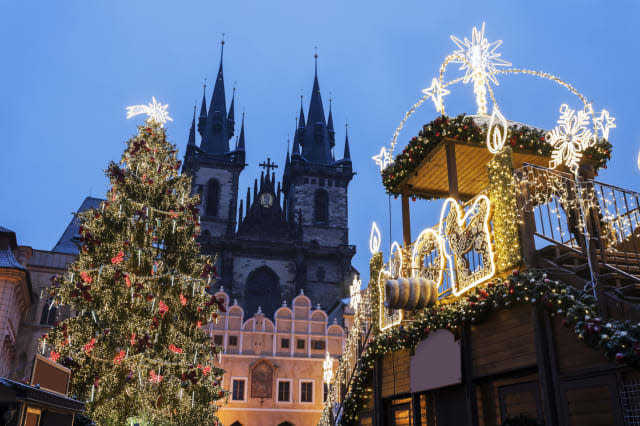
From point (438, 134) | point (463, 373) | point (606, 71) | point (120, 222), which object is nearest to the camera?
point (463, 373)

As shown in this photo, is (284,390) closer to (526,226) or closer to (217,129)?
(526,226)

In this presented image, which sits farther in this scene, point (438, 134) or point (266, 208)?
point (266, 208)

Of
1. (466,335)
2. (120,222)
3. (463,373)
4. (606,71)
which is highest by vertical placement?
(606,71)

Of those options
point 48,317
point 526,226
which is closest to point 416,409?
point 526,226

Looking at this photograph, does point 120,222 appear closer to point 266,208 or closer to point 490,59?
point 490,59

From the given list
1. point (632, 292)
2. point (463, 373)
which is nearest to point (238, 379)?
point (463, 373)

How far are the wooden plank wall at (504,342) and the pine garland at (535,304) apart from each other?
0.16 m

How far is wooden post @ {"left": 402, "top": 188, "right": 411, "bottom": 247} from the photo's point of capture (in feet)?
36.9

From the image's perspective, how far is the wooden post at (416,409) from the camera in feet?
31.0

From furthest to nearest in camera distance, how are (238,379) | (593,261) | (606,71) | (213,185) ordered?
1. (606,71)
2. (213,185)
3. (238,379)
4. (593,261)

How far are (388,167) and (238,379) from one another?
2303cm


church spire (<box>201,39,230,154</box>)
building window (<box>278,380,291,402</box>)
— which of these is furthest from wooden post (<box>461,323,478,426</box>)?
church spire (<box>201,39,230,154</box>)

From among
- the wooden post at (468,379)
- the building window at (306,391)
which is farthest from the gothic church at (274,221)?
the wooden post at (468,379)

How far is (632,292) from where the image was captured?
6492 millimetres
